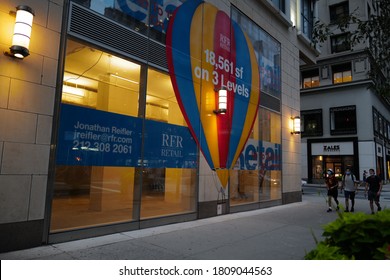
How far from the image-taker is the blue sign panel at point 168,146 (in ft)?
27.1

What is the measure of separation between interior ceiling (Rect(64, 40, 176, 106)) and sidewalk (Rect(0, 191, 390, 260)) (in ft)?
12.1

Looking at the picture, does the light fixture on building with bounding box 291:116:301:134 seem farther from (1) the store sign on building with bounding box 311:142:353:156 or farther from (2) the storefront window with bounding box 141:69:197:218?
(1) the store sign on building with bounding box 311:142:353:156

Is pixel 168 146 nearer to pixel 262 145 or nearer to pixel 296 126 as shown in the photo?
pixel 262 145

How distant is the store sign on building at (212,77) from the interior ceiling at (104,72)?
0.50 meters

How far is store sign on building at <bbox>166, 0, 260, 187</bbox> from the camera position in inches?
374

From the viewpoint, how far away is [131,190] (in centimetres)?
790

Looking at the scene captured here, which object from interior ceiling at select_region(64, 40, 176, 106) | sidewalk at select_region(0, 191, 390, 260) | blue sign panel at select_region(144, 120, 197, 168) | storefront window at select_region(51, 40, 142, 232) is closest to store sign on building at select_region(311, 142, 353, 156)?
sidewalk at select_region(0, 191, 390, 260)

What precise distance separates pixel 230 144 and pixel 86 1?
6686 mm

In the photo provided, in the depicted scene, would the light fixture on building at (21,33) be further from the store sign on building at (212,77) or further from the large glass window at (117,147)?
the store sign on building at (212,77)

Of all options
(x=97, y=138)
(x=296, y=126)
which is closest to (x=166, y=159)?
(x=97, y=138)

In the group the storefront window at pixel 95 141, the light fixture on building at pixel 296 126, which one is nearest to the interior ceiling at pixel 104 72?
the storefront window at pixel 95 141

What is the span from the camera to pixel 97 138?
22.9 ft

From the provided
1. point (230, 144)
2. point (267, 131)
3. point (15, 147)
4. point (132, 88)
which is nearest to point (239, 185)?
point (230, 144)

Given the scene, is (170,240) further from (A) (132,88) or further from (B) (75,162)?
(A) (132,88)
